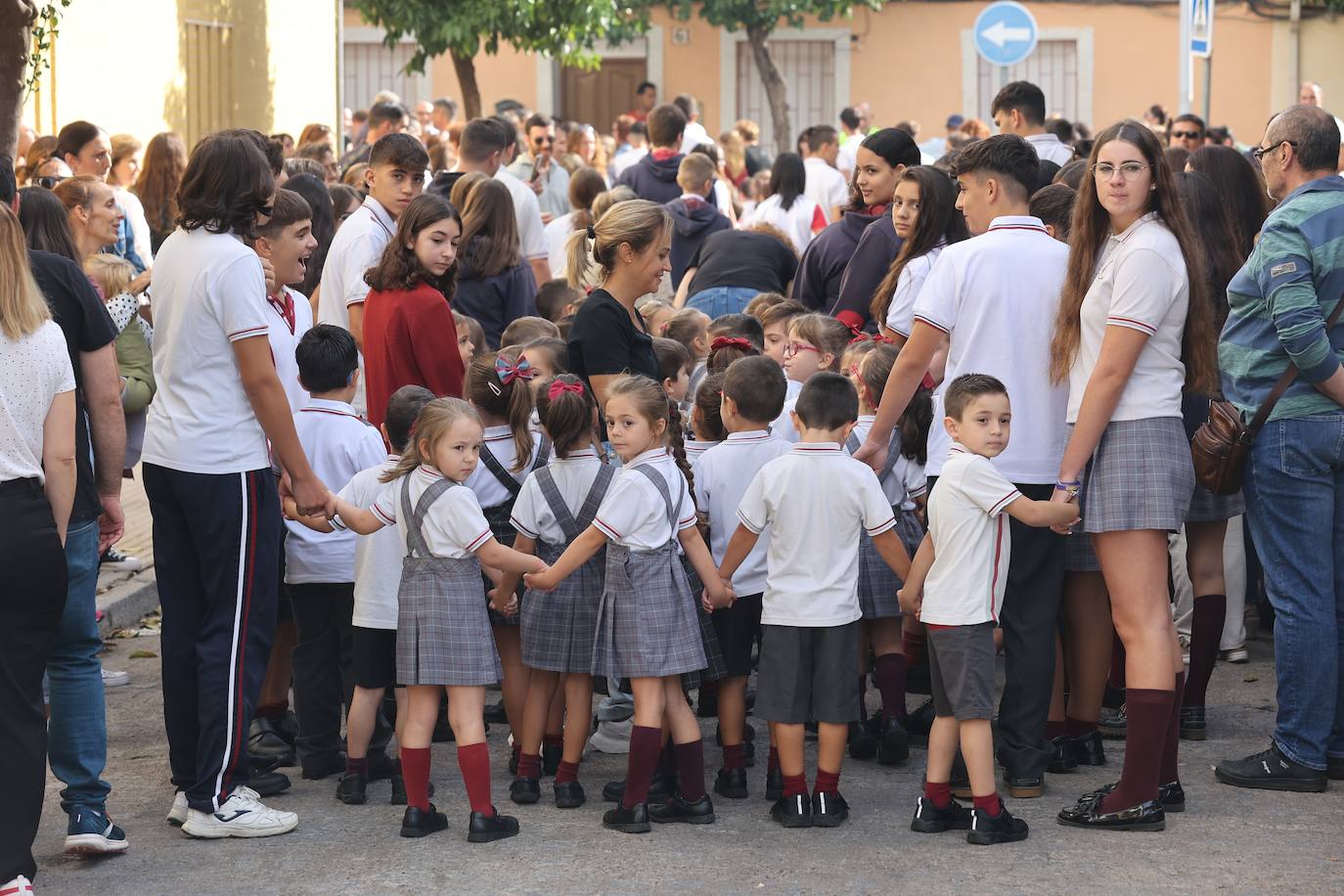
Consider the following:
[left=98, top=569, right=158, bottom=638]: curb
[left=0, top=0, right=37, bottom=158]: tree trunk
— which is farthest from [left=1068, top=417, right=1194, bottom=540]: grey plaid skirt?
[left=0, top=0, right=37, bottom=158]: tree trunk

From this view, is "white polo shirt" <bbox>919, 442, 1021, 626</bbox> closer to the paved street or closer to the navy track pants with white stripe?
the paved street

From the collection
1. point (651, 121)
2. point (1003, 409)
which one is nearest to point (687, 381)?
point (1003, 409)

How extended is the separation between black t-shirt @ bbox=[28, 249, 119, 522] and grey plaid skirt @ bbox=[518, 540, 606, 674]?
4.54ft

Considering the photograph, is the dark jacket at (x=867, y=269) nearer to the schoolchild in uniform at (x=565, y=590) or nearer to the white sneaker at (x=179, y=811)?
the schoolchild in uniform at (x=565, y=590)

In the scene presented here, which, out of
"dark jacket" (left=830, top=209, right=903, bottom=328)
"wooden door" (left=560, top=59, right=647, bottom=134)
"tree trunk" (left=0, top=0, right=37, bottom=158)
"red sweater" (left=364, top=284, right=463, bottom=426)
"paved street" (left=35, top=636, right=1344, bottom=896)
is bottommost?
"paved street" (left=35, top=636, right=1344, bottom=896)

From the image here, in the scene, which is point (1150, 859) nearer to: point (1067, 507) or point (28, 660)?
point (1067, 507)

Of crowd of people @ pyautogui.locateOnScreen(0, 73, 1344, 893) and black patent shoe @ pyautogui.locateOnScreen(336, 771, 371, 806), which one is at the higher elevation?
crowd of people @ pyautogui.locateOnScreen(0, 73, 1344, 893)

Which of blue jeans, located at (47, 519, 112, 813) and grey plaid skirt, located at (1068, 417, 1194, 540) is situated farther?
grey plaid skirt, located at (1068, 417, 1194, 540)

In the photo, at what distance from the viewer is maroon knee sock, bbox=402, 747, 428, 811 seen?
16.2ft

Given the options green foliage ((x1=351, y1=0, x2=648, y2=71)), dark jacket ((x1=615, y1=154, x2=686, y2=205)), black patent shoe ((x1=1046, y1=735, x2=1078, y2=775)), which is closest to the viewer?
black patent shoe ((x1=1046, y1=735, x2=1078, y2=775))

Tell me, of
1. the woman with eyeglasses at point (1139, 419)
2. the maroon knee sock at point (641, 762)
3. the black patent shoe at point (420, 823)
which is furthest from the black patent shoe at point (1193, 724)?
the black patent shoe at point (420, 823)

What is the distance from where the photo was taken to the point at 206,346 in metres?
4.80

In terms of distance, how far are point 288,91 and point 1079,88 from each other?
17443 millimetres

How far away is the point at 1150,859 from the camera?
4.68 metres
